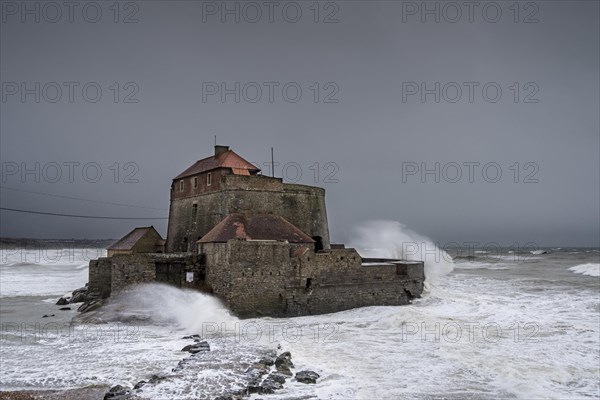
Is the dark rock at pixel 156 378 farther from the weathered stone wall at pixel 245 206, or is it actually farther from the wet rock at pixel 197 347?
the weathered stone wall at pixel 245 206

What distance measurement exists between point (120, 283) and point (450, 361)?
13082 millimetres

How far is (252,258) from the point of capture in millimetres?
18953

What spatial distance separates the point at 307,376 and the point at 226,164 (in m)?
15.8

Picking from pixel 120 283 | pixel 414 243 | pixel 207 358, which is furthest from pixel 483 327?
pixel 414 243

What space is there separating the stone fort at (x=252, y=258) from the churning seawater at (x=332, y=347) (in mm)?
826

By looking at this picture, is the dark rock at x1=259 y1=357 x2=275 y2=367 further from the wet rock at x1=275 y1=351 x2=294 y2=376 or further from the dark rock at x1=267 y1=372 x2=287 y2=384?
the dark rock at x1=267 y1=372 x2=287 y2=384

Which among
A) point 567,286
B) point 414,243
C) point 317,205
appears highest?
point 317,205

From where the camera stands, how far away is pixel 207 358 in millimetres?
12648

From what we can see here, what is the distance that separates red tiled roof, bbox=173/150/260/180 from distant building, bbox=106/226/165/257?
3.70m

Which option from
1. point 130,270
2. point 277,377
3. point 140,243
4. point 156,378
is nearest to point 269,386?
point 277,377

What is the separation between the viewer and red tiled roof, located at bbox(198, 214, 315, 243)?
2025 centimetres

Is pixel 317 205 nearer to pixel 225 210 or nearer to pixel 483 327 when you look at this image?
pixel 225 210

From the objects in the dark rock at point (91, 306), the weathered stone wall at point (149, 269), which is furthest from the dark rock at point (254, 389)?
the dark rock at point (91, 306)

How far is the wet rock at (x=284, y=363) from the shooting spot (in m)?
11.5
